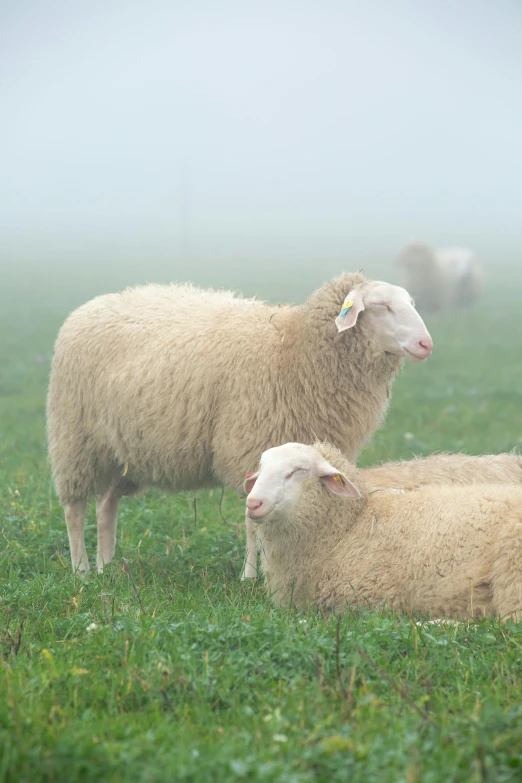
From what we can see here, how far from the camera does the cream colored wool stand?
5.20 meters

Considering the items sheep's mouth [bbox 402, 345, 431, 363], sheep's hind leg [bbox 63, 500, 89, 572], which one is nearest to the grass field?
sheep's hind leg [bbox 63, 500, 89, 572]

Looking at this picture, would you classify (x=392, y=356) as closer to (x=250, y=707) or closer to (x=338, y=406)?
(x=338, y=406)

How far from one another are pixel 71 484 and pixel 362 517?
211 centimetres

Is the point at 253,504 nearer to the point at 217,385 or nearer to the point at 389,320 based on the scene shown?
the point at 217,385

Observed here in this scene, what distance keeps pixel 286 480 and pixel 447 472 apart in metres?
1.32

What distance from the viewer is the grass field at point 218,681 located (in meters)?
2.49

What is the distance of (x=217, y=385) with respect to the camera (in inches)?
212

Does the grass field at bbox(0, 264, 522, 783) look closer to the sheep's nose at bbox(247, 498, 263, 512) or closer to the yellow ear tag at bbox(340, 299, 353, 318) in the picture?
the sheep's nose at bbox(247, 498, 263, 512)

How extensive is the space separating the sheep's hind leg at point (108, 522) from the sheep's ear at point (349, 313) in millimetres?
1907

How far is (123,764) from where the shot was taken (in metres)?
2.46

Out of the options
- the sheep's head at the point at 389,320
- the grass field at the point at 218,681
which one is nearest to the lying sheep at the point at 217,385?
the sheep's head at the point at 389,320

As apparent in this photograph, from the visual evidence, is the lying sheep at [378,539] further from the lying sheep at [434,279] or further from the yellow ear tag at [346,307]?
the lying sheep at [434,279]

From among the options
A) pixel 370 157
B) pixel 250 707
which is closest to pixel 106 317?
pixel 250 707

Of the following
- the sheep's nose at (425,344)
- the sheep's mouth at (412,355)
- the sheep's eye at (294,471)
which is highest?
the sheep's nose at (425,344)
